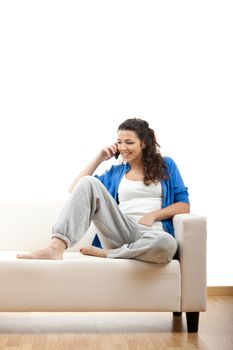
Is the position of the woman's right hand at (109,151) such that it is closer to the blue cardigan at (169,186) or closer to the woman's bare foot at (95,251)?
the blue cardigan at (169,186)

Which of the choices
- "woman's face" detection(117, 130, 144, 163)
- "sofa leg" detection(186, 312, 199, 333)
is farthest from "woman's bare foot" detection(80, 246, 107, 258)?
"woman's face" detection(117, 130, 144, 163)

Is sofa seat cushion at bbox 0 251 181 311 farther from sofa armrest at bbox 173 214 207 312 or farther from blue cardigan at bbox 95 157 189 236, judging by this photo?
blue cardigan at bbox 95 157 189 236

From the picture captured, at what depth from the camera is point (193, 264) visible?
A: 3.53 meters

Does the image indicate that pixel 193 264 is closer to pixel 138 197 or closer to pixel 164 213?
pixel 164 213

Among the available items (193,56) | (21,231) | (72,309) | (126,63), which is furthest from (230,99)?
(72,309)

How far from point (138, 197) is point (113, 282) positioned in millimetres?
653

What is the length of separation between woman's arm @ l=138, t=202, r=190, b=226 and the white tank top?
9cm

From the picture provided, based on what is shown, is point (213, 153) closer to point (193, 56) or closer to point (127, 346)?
point (193, 56)

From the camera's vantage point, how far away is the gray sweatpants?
3.46 metres

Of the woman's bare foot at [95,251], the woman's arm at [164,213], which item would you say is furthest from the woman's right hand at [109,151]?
the woman's bare foot at [95,251]

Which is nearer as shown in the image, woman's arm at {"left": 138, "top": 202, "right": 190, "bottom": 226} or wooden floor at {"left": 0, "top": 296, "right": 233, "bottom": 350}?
wooden floor at {"left": 0, "top": 296, "right": 233, "bottom": 350}

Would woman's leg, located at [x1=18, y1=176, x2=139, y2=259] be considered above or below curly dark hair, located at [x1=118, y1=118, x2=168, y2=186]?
below

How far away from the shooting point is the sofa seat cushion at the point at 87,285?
3.42 m

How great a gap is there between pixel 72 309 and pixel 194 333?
0.62 m
